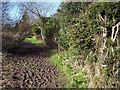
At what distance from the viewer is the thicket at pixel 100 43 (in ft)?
8.41

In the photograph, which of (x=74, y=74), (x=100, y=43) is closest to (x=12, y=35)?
(x=74, y=74)

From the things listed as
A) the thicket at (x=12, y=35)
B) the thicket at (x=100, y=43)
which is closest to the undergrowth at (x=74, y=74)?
the thicket at (x=100, y=43)

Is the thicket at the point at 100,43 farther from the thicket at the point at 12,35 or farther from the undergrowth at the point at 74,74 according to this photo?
the thicket at the point at 12,35

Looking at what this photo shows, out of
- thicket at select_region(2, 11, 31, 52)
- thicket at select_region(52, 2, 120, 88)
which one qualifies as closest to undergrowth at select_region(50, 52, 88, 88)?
thicket at select_region(52, 2, 120, 88)

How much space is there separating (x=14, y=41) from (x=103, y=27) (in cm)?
509

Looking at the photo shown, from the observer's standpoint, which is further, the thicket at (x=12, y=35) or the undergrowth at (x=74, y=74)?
the thicket at (x=12, y=35)

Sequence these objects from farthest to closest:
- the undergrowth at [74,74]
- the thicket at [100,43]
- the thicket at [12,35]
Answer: the thicket at [12,35], the undergrowth at [74,74], the thicket at [100,43]

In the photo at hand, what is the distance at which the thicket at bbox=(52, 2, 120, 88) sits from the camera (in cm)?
256

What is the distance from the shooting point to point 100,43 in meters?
2.95

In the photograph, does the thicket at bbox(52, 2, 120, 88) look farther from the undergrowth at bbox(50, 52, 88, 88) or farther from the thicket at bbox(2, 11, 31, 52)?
the thicket at bbox(2, 11, 31, 52)

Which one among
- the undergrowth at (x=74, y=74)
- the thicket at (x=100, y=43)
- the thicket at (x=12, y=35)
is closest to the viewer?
the thicket at (x=100, y=43)

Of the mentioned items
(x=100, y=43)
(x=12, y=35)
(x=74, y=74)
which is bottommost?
(x=74, y=74)

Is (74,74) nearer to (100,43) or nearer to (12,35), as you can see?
(100,43)

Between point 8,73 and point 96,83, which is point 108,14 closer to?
point 96,83
